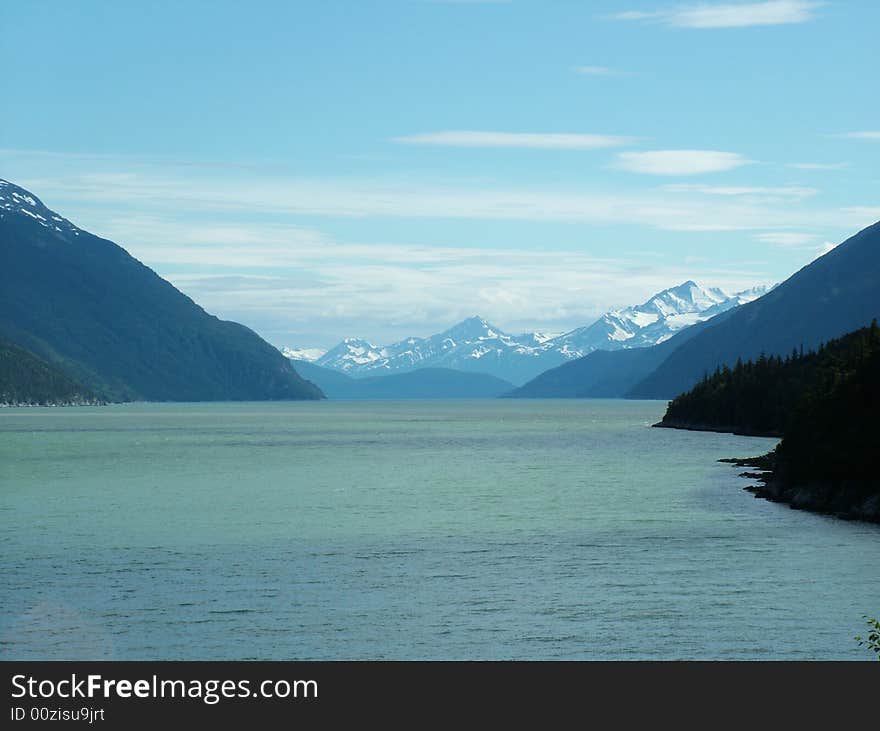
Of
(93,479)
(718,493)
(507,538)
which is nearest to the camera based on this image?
(507,538)

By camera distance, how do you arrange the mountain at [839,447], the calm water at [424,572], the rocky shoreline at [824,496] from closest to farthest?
the calm water at [424,572] < the rocky shoreline at [824,496] < the mountain at [839,447]

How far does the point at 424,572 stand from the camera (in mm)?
66625

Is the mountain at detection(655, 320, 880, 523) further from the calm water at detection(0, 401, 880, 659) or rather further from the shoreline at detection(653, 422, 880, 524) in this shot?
the calm water at detection(0, 401, 880, 659)

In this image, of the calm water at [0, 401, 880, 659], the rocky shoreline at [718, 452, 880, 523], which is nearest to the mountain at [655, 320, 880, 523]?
the rocky shoreline at [718, 452, 880, 523]

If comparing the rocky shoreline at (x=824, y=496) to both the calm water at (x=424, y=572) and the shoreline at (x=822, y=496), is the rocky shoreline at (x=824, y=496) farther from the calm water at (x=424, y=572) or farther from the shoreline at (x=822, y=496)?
the calm water at (x=424, y=572)

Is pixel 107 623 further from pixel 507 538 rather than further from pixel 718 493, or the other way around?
pixel 718 493

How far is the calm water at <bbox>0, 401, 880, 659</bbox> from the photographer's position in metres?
49.8

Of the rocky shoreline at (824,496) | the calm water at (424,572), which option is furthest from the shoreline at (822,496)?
A: the calm water at (424,572)

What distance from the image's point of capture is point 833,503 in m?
98.2

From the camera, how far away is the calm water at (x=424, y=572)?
49750 mm

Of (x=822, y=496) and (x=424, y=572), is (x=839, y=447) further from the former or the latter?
(x=424, y=572)
